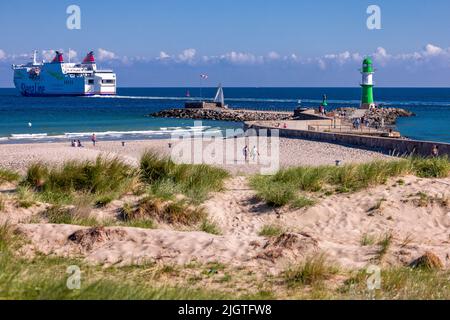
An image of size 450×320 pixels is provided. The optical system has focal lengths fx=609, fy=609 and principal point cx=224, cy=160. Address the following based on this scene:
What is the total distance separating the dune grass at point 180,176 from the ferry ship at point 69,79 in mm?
99565

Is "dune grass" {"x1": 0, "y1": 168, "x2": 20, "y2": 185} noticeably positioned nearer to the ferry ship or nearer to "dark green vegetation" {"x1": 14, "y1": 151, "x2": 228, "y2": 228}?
"dark green vegetation" {"x1": 14, "y1": 151, "x2": 228, "y2": 228}

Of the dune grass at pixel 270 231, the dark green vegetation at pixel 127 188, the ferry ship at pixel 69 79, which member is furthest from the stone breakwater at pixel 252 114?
the ferry ship at pixel 69 79

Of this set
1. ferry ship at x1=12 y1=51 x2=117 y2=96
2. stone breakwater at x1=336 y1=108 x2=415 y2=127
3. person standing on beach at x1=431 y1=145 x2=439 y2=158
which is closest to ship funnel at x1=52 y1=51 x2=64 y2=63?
ferry ship at x1=12 y1=51 x2=117 y2=96

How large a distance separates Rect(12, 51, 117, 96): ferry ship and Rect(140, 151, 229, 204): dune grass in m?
99.6

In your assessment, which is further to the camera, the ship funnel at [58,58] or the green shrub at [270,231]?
the ship funnel at [58,58]

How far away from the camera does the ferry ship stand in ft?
357

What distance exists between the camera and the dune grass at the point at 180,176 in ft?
36.2

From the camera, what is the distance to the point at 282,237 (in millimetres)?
7691

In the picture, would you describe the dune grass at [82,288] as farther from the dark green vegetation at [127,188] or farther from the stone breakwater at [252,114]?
the stone breakwater at [252,114]

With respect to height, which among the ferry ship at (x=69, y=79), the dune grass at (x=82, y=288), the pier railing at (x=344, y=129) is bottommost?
the dune grass at (x=82, y=288)

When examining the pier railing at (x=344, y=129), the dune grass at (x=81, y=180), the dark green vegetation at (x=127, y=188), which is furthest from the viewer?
the pier railing at (x=344, y=129)

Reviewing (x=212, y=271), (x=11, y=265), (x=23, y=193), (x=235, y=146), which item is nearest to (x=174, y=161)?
(x=23, y=193)

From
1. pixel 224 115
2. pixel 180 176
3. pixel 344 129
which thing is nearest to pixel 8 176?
pixel 180 176

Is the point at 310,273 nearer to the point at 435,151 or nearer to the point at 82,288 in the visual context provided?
the point at 82,288
